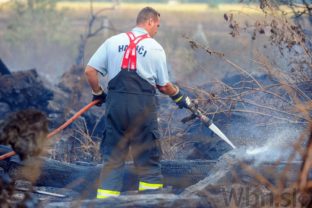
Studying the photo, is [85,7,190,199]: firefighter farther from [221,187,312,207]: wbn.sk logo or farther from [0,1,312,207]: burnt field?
[221,187,312,207]: wbn.sk logo

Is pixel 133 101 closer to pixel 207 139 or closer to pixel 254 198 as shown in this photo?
pixel 207 139

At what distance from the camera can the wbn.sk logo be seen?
4695 mm

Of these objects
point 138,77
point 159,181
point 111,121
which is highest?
point 138,77

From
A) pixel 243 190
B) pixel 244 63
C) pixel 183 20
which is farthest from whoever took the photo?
pixel 183 20

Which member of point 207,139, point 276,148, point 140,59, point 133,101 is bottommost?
point 276,148

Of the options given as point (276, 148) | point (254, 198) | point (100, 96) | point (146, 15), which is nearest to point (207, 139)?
point (100, 96)

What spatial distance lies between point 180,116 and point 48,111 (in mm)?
2752

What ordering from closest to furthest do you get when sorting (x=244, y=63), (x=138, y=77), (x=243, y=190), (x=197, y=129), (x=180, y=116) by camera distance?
(x=243, y=190) < (x=138, y=77) < (x=197, y=129) < (x=180, y=116) < (x=244, y=63)

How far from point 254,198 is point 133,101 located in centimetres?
200

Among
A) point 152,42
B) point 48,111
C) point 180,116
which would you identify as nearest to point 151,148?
point 152,42

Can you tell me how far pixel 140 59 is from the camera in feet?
21.3

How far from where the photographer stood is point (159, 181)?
6551 millimetres

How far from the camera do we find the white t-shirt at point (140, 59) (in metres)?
6.48

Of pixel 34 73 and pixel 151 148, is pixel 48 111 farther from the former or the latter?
pixel 151 148
